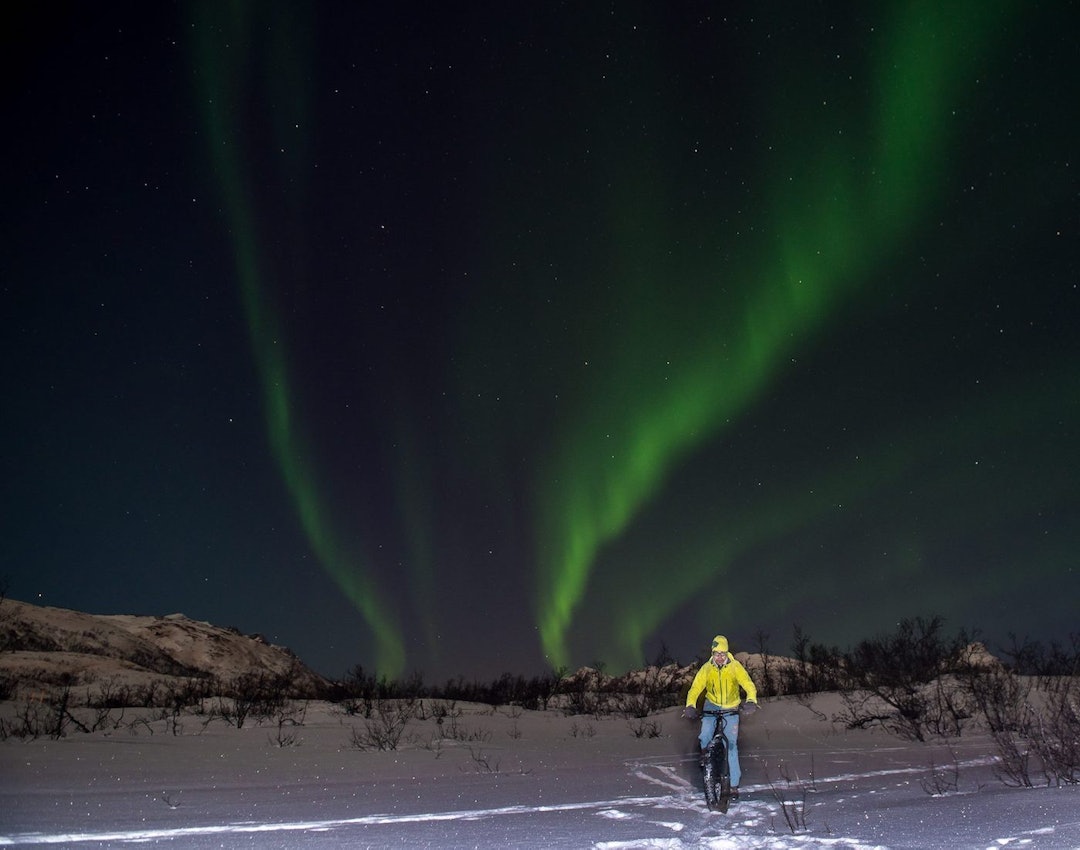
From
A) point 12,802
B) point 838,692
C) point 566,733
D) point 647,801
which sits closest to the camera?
point 12,802

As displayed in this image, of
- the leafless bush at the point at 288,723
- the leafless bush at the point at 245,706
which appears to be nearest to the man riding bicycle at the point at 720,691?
the leafless bush at the point at 288,723

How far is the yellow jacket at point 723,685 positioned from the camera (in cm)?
783

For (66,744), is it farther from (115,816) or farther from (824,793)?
(824,793)

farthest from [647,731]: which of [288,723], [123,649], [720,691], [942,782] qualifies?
[123,649]

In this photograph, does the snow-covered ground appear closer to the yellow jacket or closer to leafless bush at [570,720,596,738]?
the yellow jacket

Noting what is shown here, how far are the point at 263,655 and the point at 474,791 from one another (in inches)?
2540

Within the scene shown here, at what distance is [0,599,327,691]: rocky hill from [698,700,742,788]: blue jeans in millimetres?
31024

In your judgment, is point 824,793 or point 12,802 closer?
point 12,802

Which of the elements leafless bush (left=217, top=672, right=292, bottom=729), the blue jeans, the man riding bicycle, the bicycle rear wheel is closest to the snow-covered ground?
the bicycle rear wheel

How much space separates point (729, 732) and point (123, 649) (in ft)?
183

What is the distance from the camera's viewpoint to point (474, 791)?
340 inches

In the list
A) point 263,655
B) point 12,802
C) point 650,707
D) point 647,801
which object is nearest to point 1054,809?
point 647,801

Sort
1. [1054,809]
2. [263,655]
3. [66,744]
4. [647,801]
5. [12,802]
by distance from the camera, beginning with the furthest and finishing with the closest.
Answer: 1. [263,655]
2. [66,744]
3. [647,801]
4. [12,802]
5. [1054,809]

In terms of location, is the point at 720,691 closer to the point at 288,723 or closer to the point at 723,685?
the point at 723,685
